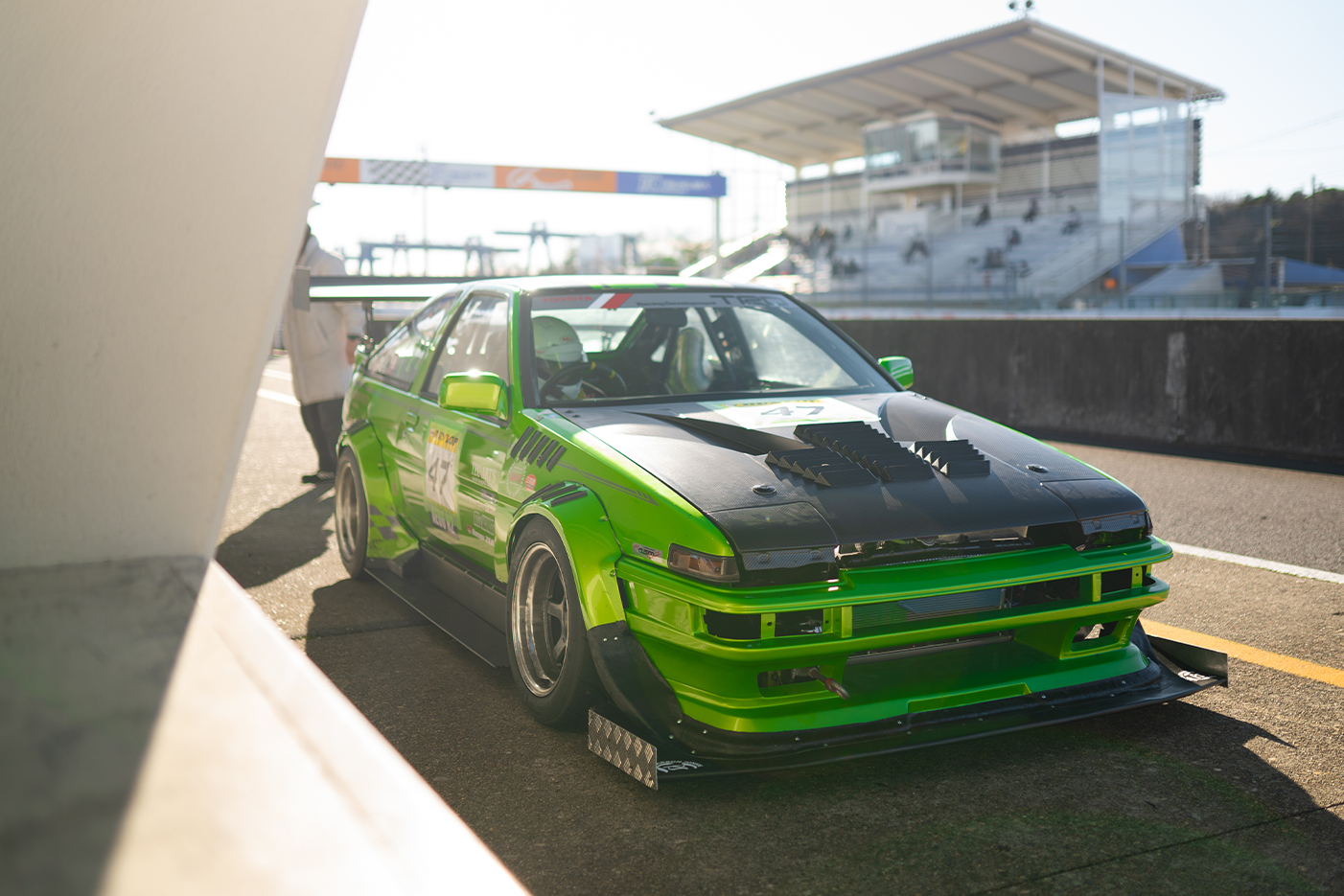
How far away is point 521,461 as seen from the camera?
3.72 meters

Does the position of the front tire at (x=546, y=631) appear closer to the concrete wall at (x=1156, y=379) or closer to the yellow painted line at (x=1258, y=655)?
the yellow painted line at (x=1258, y=655)

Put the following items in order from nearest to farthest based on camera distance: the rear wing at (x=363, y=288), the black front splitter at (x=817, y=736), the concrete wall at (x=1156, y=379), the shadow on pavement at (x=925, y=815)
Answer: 1. the shadow on pavement at (x=925, y=815)
2. the black front splitter at (x=817, y=736)
3. the rear wing at (x=363, y=288)
4. the concrete wall at (x=1156, y=379)

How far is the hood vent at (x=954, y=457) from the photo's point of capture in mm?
3314

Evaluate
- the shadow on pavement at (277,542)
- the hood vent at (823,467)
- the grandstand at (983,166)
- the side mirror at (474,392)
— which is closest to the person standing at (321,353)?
the shadow on pavement at (277,542)

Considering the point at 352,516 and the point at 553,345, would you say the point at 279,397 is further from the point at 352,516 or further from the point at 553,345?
the point at 553,345

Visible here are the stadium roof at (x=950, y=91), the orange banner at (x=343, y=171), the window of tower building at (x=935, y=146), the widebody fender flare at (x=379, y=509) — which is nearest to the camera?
the widebody fender flare at (x=379, y=509)

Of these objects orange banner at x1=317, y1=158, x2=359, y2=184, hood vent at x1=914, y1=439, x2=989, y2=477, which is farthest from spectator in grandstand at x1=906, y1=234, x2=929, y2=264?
hood vent at x1=914, y1=439, x2=989, y2=477

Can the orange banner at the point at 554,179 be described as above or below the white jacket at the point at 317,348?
above

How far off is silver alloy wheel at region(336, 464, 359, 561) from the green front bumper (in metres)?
2.62

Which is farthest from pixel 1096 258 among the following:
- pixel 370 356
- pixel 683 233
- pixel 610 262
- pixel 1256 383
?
pixel 683 233

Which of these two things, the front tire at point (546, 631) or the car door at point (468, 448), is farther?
the car door at point (468, 448)

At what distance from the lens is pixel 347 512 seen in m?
5.41

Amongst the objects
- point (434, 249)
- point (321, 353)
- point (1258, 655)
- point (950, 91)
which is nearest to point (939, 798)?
point (1258, 655)

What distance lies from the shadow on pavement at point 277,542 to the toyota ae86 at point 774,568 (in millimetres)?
1688
